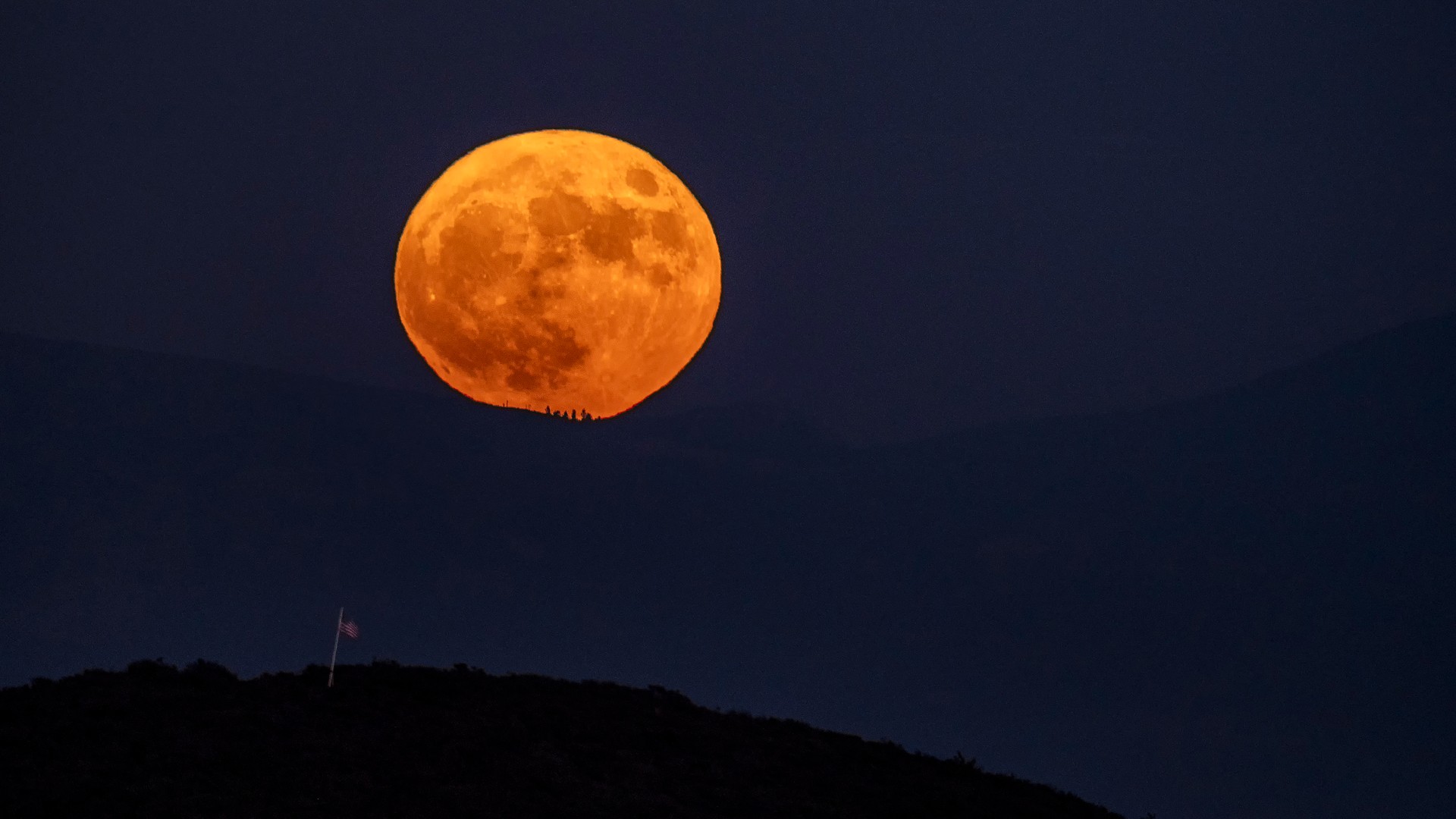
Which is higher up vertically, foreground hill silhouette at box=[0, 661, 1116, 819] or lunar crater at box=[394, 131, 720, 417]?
lunar crater at box=[394, 131, 720, 417]

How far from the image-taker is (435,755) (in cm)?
2433

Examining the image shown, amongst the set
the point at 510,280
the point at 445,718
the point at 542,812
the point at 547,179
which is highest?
the point at 547,179

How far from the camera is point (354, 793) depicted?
22391mm

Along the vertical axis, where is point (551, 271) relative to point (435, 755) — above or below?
above

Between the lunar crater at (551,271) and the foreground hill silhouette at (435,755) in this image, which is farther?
the lunar crater at (551,271)

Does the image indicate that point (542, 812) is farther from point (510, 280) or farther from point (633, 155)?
point (633, 155)

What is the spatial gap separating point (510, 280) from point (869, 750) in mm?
11498

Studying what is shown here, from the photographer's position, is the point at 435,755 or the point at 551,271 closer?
the point at 435,755

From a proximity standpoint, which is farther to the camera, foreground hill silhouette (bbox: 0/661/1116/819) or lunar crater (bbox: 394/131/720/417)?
lunar crater (bbox: 394/131/720/417)

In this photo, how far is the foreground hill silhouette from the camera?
2225 centimetres

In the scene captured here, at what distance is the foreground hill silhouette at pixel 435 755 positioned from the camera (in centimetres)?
2225

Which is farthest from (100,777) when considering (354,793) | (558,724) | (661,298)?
(661,298)

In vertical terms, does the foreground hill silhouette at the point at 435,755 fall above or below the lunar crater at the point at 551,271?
below

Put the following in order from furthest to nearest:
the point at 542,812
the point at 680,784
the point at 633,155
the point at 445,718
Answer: the point at 633,155
the point at 445,718
the point at 680,784
the point at 542,812
